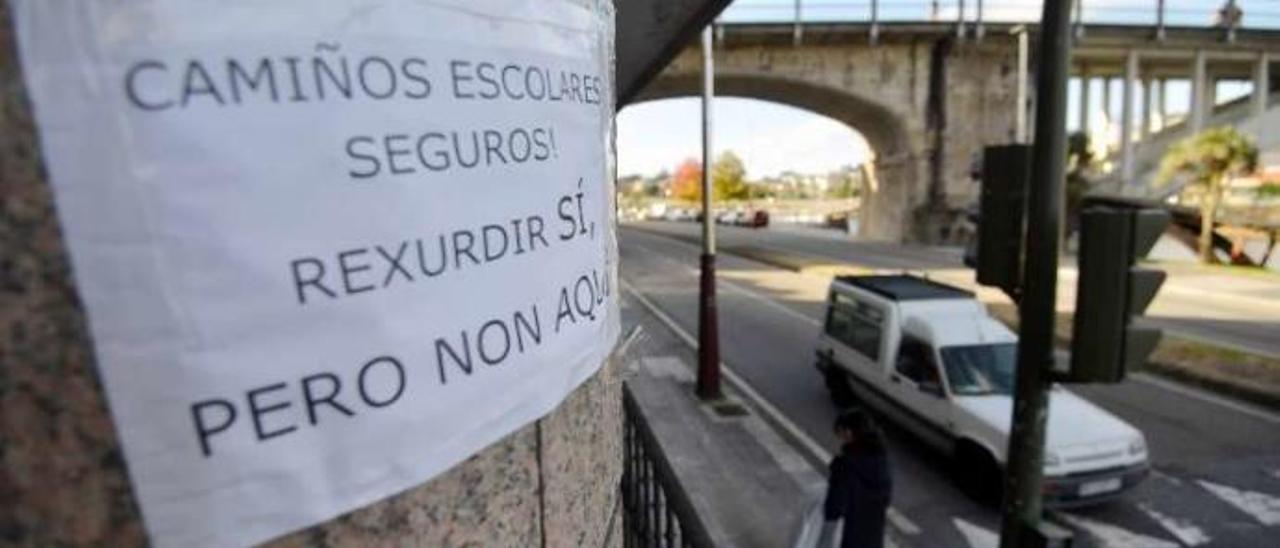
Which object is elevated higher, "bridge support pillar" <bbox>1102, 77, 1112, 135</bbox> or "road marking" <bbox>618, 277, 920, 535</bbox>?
"bridge support pillar" <bbox>1102, 77, 1112, 135</bbox>

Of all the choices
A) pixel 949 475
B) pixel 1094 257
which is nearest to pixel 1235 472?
pixel 949 475

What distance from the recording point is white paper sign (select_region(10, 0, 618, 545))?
95 cm

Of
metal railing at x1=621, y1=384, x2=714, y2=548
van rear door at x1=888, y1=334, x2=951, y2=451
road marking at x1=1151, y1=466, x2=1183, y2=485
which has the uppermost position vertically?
metal railing at x1=621, y1=384, x2=714, y2=548

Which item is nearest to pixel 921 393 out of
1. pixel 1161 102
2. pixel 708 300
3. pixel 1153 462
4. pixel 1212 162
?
pixel 1153 462

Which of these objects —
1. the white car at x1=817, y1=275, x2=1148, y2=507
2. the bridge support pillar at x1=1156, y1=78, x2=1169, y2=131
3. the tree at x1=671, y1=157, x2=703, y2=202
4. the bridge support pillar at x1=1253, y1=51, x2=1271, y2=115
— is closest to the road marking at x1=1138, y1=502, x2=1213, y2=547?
the white car at x1=817, y1=275, x2=1148, y2=507

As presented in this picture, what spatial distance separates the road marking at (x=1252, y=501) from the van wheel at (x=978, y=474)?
212 cm

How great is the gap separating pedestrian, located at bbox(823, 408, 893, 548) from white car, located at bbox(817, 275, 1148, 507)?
2.43 meters

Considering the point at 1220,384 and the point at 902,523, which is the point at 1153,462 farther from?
the point at 1220,384

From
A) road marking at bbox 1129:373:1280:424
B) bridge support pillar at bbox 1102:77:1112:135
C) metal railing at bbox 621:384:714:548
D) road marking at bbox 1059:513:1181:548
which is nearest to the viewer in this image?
metal railing at bbox 621:384:714:548

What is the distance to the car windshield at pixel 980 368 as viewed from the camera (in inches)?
348

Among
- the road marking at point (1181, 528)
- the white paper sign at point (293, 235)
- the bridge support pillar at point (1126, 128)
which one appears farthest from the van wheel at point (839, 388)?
the bridge support pillar at point (1126, 128)

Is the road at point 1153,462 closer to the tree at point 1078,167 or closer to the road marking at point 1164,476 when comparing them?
the road marking at point 1164,476

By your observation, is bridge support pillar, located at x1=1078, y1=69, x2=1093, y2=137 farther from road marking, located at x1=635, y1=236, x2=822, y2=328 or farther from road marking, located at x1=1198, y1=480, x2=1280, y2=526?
road marking, located at x1=1198, y1=480, x2=1280, y2=526

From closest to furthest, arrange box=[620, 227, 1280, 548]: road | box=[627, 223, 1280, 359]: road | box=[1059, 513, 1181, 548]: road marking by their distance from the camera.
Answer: box=[1059, 513, 1181, 548]: road marking
box=[620, 227, 1280, 548]: road
box=[627, 223, 1280, 359]: road
